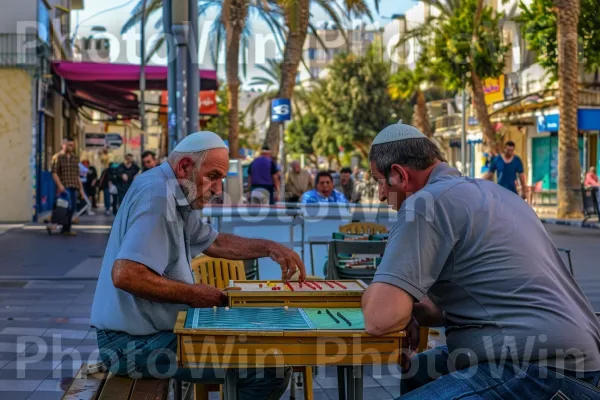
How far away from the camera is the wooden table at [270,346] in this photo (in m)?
2.98

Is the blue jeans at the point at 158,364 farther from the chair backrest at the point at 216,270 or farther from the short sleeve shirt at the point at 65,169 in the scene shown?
the short sleeve shirt at the point at 65,169

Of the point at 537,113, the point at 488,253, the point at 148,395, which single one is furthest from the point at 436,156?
the point at 537,113

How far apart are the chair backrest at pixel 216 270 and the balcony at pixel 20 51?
18764 millimetres

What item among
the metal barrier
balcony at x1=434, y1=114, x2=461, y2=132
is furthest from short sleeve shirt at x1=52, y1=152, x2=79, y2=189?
balcony at x1=434, y1=114, x2=461, y2=132

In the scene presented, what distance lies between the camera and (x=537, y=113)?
37688mm

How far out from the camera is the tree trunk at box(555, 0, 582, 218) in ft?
83.0

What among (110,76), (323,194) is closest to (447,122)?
(110,76)

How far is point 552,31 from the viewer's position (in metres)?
27.5

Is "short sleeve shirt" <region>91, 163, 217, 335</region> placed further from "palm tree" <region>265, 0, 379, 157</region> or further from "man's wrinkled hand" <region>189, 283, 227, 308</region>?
"palm tree" <region>265, 0, 379, 157</region>

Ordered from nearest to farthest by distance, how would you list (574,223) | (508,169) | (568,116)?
1. (508,169)
2. (574,223)
3. (568,116)

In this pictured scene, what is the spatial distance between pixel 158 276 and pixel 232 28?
86.7ft

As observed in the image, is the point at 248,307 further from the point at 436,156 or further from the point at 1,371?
the point at 1,371

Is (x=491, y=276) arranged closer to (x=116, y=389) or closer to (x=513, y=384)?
(x=513, y=384)

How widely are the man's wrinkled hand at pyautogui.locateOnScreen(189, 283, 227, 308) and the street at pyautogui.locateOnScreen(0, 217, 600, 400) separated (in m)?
2.24
